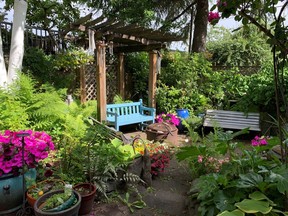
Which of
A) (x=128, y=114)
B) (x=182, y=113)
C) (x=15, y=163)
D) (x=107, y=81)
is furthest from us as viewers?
(x=107, y=81)

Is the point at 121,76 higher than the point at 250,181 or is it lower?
higher

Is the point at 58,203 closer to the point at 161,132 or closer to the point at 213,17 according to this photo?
the point at 213,17

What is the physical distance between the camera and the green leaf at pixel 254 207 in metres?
1.56

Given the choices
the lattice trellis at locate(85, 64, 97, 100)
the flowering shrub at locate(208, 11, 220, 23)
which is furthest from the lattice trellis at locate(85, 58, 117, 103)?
the flowering shrub at locate(208, 11, 220, 23)

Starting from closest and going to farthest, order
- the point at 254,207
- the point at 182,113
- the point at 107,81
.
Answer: the point at 254,207
the point at 182,113
the point at 107,81

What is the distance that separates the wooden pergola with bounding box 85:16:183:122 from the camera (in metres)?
4.57

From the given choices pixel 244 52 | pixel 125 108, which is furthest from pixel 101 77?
pixel 244 52

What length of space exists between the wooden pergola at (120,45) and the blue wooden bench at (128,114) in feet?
1.40

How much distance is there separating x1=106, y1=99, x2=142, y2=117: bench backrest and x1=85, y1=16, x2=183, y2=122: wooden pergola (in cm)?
52

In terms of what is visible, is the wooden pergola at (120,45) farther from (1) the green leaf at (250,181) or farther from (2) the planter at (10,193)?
(1) the green leaf at (250,181)

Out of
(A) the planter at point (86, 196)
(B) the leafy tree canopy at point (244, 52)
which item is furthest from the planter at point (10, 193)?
(B) the leafy tree canopy at point (244, 52)

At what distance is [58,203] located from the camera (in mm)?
1935

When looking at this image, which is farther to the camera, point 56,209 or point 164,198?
point 164,198

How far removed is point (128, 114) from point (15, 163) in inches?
154
